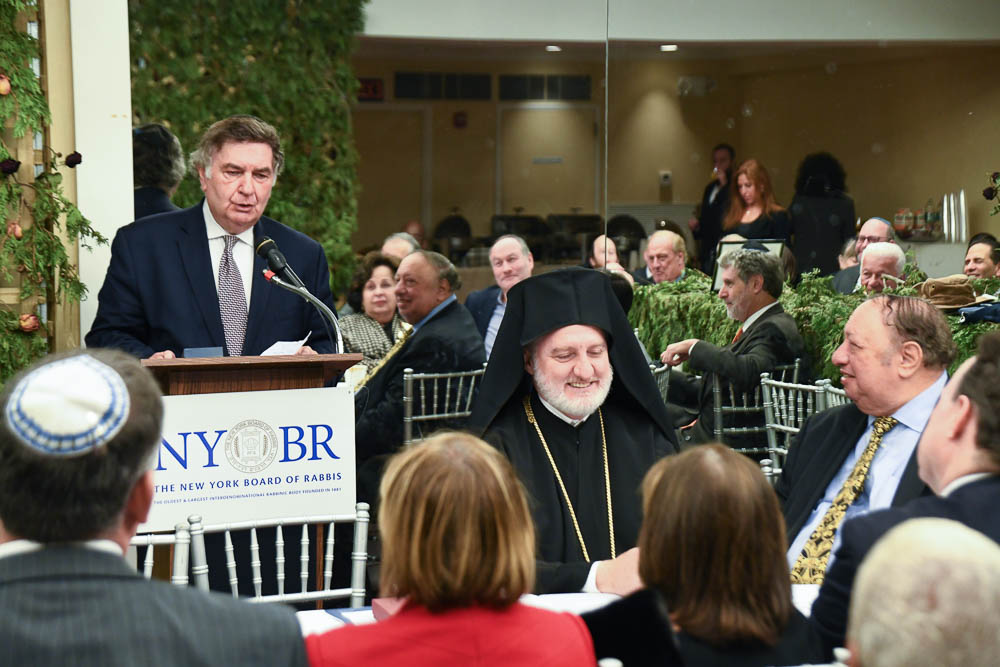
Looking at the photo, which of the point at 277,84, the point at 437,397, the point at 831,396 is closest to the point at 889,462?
the point at 831,396

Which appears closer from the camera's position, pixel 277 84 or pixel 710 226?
pixel 710 226

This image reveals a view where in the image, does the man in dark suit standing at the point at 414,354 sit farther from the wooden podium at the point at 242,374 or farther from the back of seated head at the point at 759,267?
the wooden podium at the point at 242,374

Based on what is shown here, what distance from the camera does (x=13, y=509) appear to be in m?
1.60

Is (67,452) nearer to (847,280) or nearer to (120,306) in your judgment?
(120,306)

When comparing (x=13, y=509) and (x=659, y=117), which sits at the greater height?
(x=659, y=117)

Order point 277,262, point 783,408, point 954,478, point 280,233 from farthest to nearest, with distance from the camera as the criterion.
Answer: point 783,408, point 280,233, point 277,262, point 954,478

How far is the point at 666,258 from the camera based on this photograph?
837 centimetres

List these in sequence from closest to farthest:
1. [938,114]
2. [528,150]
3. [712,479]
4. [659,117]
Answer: [712,479] → [938,114] → [659,117] → [528,150]

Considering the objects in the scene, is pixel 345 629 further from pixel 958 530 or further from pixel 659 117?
pixel 659 117

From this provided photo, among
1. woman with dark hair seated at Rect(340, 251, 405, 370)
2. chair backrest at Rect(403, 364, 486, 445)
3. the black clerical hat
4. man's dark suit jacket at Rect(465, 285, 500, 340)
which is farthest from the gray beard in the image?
man's dark suit jacket at Rect(465, 285, 500, 340)

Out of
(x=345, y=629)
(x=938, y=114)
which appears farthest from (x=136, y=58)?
(x=345, y=629)

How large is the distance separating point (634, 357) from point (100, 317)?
182 centimetres

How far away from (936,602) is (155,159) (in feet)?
14.5

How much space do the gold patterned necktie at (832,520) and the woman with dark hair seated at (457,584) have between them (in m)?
1.49
